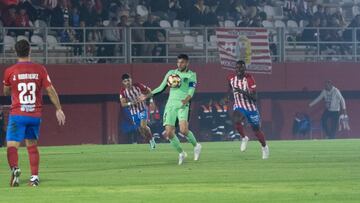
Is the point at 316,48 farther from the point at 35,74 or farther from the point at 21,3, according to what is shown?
the point at 35,74

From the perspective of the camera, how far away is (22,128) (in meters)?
19.9

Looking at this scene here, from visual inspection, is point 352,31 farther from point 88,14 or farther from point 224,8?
point 88,14

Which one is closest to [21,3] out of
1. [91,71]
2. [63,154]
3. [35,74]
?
[91,71]

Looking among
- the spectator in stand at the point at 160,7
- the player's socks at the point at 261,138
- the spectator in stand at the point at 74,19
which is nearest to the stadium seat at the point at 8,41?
the spectator in stand at the point at 74,19

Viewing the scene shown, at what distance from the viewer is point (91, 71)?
1764 inches

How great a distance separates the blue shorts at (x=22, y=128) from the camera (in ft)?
65.1

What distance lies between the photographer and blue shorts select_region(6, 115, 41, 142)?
19844mm

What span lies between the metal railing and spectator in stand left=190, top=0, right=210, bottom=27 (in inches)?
17.1

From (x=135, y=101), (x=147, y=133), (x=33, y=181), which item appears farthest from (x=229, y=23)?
(x=33, y=181)

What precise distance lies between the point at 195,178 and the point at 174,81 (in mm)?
5979

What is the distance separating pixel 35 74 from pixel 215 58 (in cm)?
2769

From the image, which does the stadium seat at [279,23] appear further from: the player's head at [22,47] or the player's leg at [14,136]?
the player's head at [22,47]

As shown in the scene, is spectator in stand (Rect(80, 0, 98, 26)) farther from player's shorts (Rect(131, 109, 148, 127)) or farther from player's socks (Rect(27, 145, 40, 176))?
player's socks (Rect(27, 145, 40, 176))

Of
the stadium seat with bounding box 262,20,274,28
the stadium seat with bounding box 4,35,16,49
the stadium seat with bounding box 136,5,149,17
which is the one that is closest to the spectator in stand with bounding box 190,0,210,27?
the stadium seat with bounding box 136,5,149,17
